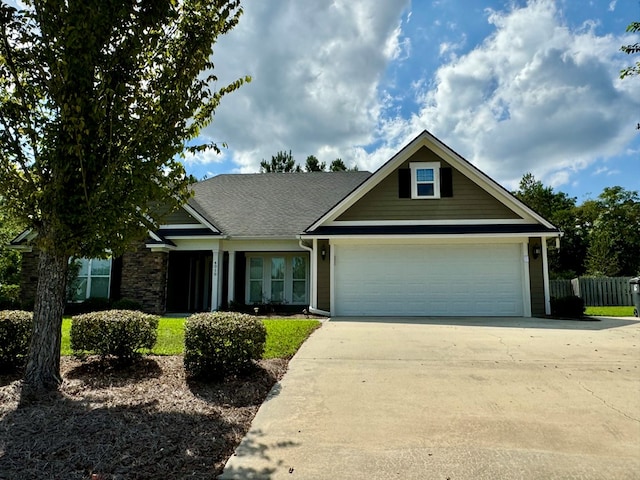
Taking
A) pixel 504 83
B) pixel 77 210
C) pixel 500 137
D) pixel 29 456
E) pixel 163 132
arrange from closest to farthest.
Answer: pixel 29 456, pixel 77 210, pixel 163 132, pixel 504 83, pixel 500 137

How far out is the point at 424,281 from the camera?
1340 centimetres

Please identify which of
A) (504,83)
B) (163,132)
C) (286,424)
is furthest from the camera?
(504,83)

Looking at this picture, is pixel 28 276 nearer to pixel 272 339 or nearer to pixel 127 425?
pixel 272 339

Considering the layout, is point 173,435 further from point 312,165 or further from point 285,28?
Answer: point 312,165

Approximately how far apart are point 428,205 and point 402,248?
1803 mm

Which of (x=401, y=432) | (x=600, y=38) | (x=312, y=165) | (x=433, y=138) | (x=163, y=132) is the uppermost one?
(x=312, y=165)

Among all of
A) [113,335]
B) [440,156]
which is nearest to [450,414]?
[113,335]

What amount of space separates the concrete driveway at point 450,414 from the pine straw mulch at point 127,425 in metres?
0.29

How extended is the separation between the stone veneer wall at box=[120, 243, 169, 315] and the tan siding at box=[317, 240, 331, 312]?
569 centimetres

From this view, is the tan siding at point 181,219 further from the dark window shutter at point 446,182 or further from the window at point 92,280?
the dark window shutter at point 446,182

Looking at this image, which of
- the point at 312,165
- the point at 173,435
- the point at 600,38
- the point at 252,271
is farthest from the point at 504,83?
the point at 312,165

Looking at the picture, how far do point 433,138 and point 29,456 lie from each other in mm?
13335

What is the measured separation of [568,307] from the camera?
41.9 ft

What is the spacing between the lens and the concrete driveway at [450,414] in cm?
312
